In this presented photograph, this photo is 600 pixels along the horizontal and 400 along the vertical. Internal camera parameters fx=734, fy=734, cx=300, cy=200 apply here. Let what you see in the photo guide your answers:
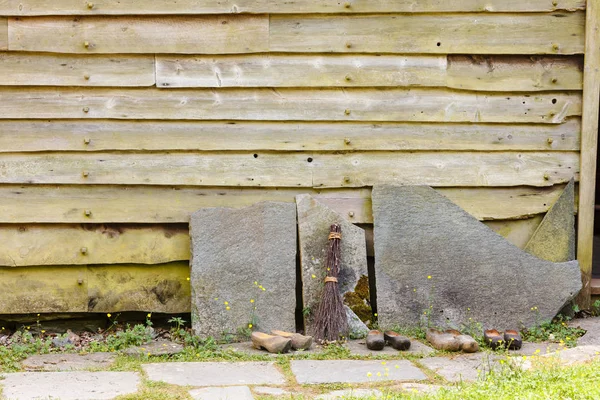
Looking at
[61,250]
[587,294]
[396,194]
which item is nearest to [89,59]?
[61,250]

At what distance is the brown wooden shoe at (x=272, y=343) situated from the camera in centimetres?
476

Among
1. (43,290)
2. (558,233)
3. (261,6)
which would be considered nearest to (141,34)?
(261,6)

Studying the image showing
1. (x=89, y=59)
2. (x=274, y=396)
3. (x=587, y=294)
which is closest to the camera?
(x=274, y=396)

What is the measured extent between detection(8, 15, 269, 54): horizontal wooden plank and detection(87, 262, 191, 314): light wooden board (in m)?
1.61

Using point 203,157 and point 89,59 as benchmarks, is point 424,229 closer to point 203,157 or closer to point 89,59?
point 203,157

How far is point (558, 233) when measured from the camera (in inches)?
223

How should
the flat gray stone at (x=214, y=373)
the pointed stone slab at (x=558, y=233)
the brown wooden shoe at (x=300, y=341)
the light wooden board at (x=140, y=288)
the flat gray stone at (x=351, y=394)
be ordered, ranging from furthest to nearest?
the pointed stone slab at (x=558, y=233), the light wooden board at (x=140, y=288), the brown wooden shoe at (x=300, y=341), the flat gray stone at (x=214, y=373), the flat gray stone at (x=351, y=394)

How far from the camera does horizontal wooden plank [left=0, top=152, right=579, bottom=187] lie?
5.35 meters

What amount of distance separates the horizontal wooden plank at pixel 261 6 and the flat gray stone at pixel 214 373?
8.20 ft

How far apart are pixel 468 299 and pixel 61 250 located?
3.02m

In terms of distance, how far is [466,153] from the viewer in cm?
561

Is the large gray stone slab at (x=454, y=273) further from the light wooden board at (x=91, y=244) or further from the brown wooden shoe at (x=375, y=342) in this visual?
the light wooden board at (x=91, y=244)

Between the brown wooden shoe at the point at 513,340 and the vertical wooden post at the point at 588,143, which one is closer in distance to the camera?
the brown wooden shoe at the point at 513,340

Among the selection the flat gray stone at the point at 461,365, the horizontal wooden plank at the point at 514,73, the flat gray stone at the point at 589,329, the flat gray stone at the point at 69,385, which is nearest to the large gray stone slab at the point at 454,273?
the flat gray stone at the point at 589,329
